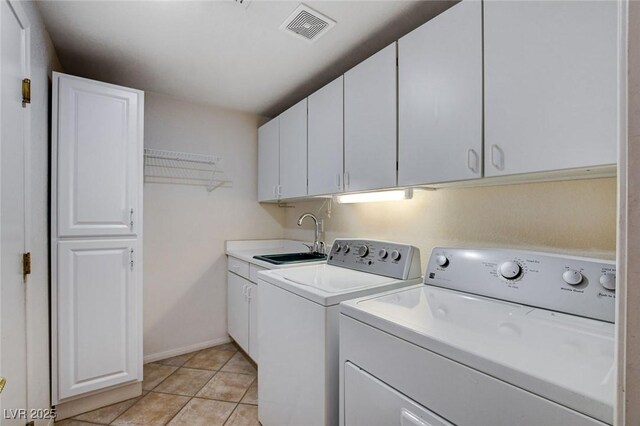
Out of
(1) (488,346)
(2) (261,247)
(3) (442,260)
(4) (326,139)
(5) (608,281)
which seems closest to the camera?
(1) (488,346)

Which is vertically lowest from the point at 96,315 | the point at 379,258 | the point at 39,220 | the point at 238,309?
the point at 238,309

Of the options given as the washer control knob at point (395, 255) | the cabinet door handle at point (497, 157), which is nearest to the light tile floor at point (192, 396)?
the washer control knob at point (395, 255)

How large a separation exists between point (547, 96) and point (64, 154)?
97.6 inches

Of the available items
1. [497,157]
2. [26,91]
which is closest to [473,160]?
[497,157]

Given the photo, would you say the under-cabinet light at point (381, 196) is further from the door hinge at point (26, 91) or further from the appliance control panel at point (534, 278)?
the door hinge at point (26, 91)

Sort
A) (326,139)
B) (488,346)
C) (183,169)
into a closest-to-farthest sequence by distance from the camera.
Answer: (488,346), (326,139), (183,169)

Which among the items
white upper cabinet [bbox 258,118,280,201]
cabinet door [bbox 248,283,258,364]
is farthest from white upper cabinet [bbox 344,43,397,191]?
cabinet door [bbox 248,283,258,364]

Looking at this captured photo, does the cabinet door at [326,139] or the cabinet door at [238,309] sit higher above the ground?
the cabinet door at [326,139]

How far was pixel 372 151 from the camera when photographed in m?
1.60

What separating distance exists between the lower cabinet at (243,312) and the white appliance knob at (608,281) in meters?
1.97

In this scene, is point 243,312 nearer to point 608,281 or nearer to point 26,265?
point 26,265

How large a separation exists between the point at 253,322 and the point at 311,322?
1192 millimetres

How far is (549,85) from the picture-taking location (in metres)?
0.95

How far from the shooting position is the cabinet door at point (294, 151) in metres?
2.23
